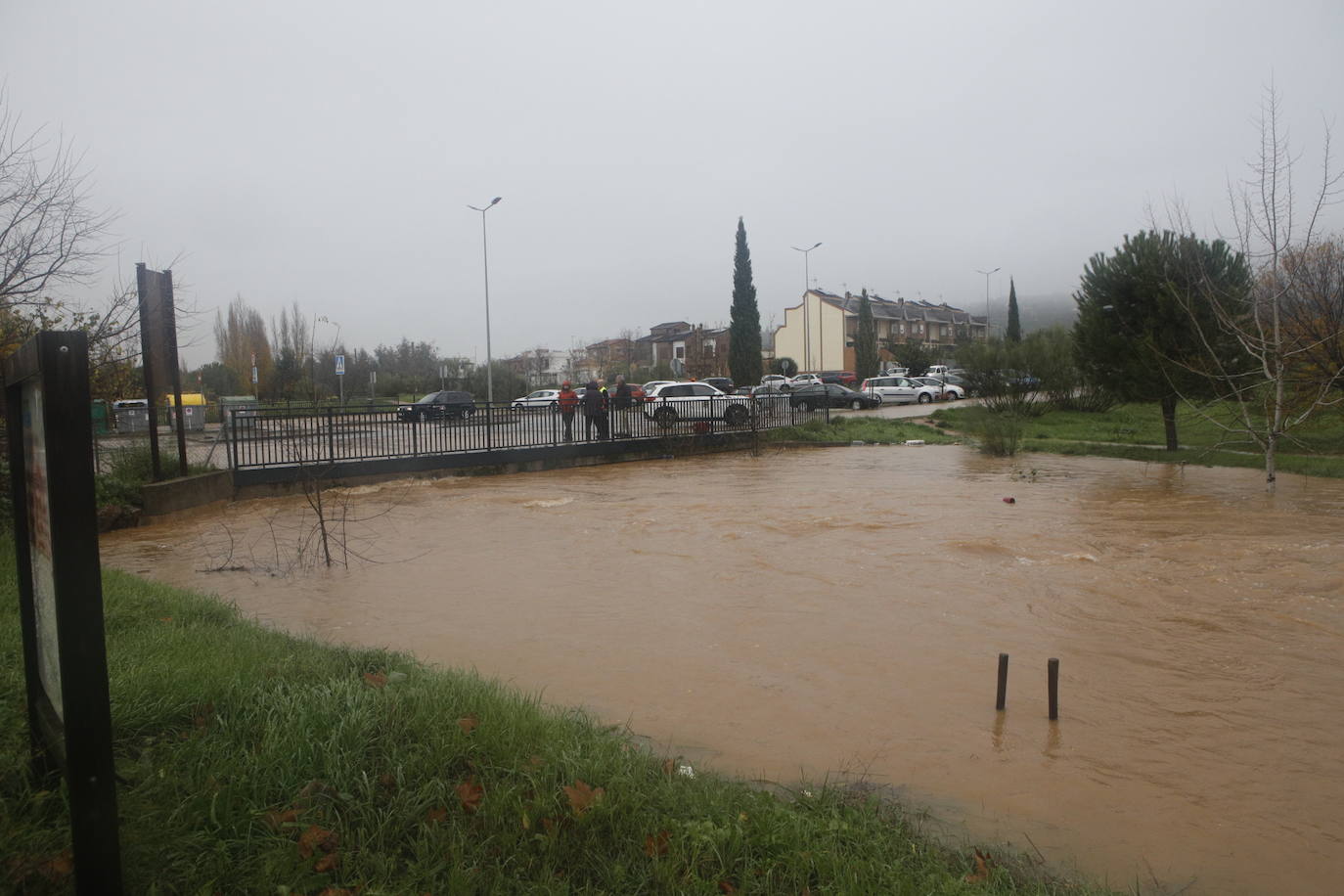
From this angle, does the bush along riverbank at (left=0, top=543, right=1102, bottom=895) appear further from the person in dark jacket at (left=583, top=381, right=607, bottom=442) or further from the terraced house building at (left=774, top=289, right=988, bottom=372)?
the terraced house building at (left=774, top=289, right=988, bottom=372)

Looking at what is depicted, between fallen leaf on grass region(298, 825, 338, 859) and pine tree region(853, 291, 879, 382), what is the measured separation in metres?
68.2

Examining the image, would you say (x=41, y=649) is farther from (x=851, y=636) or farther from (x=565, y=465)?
(x=565, y=465)

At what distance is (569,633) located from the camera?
7.60 m

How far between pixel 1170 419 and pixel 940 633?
18.6m

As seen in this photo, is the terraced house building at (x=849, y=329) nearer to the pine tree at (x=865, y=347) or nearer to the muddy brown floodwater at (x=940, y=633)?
the pine tree at (x=865, y=347)

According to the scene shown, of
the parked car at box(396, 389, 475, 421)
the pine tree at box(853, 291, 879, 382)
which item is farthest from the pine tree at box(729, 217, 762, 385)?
the parked car at box(396, 389, 475, 421)

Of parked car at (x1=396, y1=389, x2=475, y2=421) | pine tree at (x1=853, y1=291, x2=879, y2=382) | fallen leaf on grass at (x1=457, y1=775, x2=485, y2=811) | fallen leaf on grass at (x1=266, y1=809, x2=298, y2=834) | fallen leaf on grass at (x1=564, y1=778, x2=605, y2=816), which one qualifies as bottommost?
fallen leaf on grass at (x1=564, y1=778, x2=605, y2=816)

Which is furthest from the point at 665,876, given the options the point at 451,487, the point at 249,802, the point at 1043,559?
the point at 451,487

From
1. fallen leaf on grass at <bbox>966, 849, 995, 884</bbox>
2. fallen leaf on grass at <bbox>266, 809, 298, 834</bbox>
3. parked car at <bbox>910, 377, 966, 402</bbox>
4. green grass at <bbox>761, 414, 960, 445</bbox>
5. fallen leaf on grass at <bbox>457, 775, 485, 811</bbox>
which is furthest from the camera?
parked car at <bbox>910, 377, 966, 402</bbox>

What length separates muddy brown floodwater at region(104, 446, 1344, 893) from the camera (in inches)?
177

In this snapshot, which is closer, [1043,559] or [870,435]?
[1043,559]

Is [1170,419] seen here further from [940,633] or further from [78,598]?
[78,598]

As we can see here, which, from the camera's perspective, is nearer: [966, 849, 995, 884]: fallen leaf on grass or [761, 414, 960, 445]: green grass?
[966, 849, 995, 884]: fallen leaf on grass

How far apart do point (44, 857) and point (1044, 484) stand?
58.9 feet
